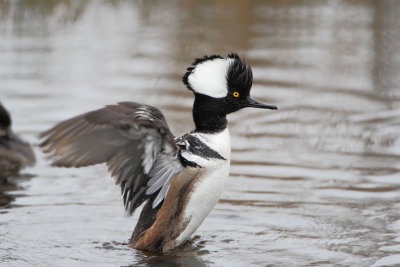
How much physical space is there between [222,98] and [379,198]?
1.84 metres

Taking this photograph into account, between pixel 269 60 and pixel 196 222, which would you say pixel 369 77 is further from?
pixel 196 222

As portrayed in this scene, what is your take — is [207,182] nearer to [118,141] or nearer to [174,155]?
[174,155]

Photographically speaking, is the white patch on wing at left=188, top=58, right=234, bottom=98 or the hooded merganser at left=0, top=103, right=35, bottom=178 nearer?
the white patch on wing at left=188, top=58, right=234, bottom=98

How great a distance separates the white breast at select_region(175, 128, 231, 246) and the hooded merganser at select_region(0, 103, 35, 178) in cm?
282

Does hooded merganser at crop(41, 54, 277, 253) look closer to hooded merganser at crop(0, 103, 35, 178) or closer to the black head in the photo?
the black head

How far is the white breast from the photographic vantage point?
5.75 metres

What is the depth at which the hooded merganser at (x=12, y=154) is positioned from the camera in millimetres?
8180

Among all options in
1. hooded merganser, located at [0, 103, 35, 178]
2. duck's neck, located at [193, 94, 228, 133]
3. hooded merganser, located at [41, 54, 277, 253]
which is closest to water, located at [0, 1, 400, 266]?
hooded merganser, located at [0, 103, 35, 178]

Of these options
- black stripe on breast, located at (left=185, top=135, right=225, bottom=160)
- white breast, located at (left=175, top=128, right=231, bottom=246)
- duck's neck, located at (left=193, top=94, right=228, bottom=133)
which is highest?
duck's neck, located at (left=193, top=94, right=228, bottom=133)

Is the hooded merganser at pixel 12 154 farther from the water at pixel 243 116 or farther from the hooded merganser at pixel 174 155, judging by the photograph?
the hooded merganser at pixel 174 155

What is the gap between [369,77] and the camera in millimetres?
10969

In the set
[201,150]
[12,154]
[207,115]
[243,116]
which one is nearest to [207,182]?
[201,150]

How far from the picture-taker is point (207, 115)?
19.4 feet

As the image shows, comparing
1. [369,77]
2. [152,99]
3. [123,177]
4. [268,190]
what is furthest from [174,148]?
[369,77]
